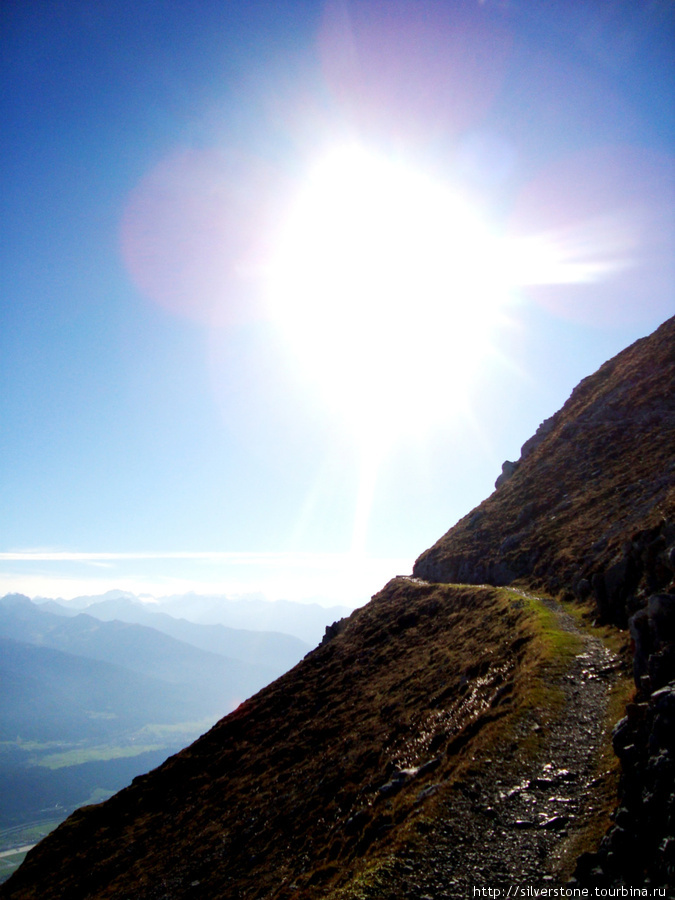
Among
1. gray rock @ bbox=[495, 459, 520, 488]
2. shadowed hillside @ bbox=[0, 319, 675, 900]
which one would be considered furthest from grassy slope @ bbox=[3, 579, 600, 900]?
gray rock @ bbox=[495, 459, 520, 488]

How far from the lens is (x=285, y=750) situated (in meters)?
34.7

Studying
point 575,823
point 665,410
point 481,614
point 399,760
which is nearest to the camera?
point 575,823

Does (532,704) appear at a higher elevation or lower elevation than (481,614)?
lower

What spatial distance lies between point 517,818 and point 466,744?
5.58 m

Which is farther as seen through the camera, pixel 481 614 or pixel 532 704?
pixel 481 614

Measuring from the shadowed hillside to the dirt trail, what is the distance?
0.07 metres

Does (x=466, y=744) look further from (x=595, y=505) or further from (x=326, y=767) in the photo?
(x=595, y=505)

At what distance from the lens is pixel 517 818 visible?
1470 centimetres

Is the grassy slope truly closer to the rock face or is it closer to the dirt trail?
the dirt trail

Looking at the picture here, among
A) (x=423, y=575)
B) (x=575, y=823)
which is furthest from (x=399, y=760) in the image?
(x=423, y=575)

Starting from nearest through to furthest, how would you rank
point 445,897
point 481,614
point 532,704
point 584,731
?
1. point 445,897
2. point 584,731
3. point 532,704
4. point 481,614

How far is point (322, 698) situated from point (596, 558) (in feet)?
86.3

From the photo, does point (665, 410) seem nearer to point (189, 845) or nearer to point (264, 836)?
point (264, 836)

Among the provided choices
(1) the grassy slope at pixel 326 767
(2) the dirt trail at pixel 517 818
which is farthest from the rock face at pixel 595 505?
(2) the dirt trail at pixel 517 818
